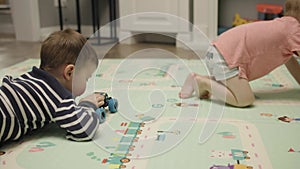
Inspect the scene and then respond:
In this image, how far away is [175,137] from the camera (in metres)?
0.86

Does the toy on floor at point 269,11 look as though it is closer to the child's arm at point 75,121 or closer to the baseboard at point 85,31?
the baseboard at point 85,31

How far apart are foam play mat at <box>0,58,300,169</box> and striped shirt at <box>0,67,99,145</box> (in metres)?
0.03

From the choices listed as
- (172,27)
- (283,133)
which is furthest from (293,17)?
(172,27)

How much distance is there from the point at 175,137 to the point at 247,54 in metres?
0.38

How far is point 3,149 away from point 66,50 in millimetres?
263

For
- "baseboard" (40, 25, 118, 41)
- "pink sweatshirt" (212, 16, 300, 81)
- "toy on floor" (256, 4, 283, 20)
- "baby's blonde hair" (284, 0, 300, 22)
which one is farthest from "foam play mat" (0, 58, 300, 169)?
"baseboard" (40, 25, 118, 41)

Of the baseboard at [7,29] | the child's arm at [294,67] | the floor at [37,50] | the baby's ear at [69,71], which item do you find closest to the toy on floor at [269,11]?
the floor at [37,50]

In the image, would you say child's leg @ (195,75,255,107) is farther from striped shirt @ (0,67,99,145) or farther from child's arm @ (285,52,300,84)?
striped shirt @ (0,67,99,145)

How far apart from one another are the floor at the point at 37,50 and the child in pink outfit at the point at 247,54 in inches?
28.8

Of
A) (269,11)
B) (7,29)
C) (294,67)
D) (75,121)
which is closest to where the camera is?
(75,121)

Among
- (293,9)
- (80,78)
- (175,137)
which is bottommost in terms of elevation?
(175,137)

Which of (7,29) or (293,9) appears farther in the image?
(7,29)

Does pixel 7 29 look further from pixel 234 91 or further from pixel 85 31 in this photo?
pixel 234 91

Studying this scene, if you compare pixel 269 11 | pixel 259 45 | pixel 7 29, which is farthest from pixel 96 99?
pixel 7 29
